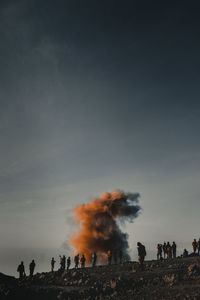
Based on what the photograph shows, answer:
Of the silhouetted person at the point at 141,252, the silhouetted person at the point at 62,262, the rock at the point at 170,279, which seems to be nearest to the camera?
the rock at the point at 170,279

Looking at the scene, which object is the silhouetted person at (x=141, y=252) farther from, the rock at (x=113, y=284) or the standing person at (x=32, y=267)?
the standing person at (x=32, y=267)

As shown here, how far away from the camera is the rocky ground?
20297 mm

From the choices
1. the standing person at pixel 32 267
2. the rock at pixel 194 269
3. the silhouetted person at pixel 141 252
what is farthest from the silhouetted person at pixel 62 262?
the rock at pixel 194 269

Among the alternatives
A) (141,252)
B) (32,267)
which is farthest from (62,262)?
(141,252)

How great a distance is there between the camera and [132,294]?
20.9m

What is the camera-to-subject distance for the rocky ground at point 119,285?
2030 cm

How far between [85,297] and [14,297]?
591cm

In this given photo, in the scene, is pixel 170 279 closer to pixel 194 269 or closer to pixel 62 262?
pixel 194 269

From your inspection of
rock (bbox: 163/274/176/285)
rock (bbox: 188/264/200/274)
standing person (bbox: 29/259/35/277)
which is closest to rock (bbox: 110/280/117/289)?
rock (bbox: 163/274/176/285)

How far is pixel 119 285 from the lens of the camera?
75.8 feet

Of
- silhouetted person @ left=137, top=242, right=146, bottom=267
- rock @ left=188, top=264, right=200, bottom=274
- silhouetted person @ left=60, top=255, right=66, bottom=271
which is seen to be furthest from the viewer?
silhouetted person @ left=60, top=255, right=66, bottom=271

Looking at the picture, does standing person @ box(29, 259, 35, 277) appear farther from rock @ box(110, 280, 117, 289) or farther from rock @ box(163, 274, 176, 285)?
rock @ box(163, 274, 176, 285)

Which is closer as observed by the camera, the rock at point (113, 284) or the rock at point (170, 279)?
the rock at point (170, 279)

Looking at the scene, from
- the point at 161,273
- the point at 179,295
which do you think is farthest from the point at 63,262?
the point at 179,295
